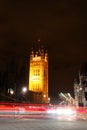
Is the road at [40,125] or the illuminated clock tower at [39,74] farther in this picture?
the illuminated clock tower at [39,74]

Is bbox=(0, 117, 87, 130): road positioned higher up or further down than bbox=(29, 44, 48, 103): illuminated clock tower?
further down

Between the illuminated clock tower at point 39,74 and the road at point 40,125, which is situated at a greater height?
the illuminated clock tower at point 39,74

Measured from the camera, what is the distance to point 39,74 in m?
166

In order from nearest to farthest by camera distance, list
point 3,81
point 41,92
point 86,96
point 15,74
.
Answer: point 86,96 < point 3,81 < point 15,74 < point 41,92

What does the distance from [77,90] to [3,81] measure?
25.0 metres

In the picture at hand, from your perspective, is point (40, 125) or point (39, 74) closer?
point (40, 125)

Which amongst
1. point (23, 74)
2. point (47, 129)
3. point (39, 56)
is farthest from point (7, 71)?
point (47, 129)

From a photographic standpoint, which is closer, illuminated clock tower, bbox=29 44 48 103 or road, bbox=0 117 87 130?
road, bbox=0 117 87 130

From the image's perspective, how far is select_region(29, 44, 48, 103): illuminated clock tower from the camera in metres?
161

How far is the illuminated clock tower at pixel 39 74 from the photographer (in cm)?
16089

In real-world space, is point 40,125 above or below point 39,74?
below

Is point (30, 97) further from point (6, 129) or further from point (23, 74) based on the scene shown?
point (6, 129)

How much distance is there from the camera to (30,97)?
5197 inches

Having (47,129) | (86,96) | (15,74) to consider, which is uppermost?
(15,74)
